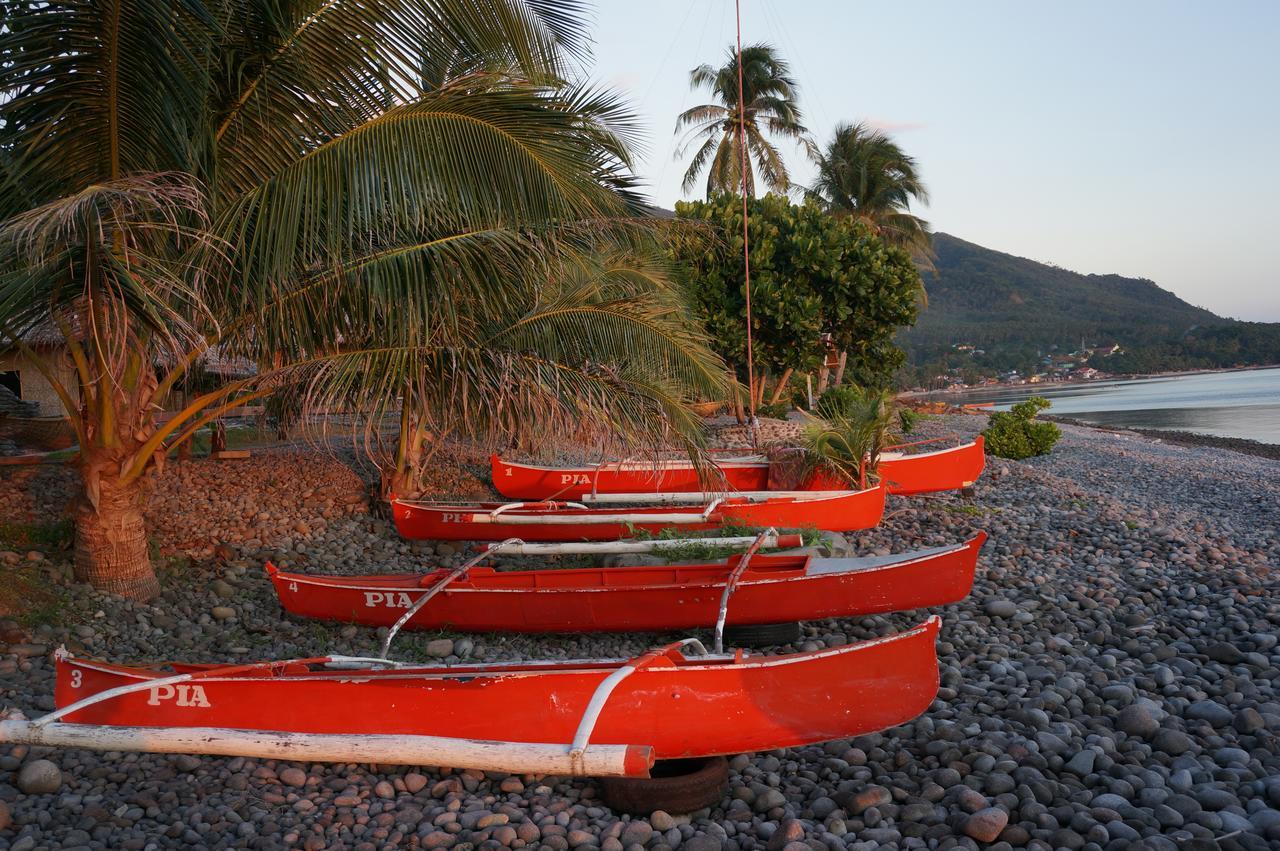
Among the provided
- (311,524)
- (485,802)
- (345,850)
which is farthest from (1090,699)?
(311,524)

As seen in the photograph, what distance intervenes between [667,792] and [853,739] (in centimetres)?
133

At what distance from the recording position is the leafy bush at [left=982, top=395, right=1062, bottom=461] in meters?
19.9

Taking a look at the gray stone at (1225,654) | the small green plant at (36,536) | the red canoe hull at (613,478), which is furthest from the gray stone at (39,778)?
the red canoe hull at (613,478)

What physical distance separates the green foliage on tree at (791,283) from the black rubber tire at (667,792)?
14308 mm

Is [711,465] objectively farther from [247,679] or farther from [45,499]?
[45,499]

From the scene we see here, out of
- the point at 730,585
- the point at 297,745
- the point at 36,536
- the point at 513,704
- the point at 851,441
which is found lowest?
the point at 297,745

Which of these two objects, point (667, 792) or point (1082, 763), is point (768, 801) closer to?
point (667, 792)

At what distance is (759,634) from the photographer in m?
6.78

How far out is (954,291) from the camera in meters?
152

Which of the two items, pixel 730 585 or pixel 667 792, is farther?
pixel 730 585

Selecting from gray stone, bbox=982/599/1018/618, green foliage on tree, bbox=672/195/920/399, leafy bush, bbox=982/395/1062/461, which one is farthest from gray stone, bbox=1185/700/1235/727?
leafy bush, bbox=982/395/1062/461

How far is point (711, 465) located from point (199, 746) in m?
5.34

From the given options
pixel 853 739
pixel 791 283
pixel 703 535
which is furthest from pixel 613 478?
pixel 791 283

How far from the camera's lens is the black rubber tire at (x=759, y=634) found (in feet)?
22.2
